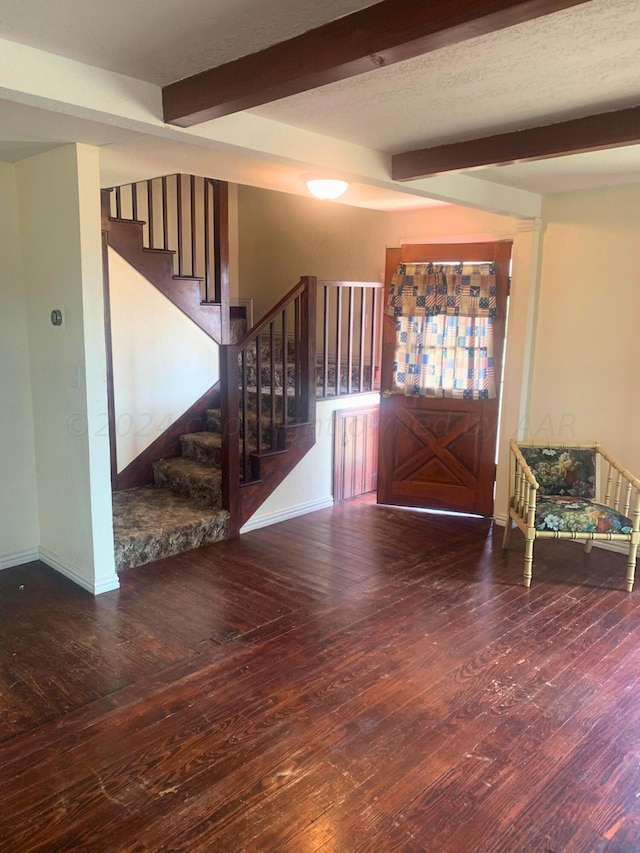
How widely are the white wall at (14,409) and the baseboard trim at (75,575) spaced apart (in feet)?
0.39

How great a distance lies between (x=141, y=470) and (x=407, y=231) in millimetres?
2976

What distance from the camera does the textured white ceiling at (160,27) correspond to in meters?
1.69

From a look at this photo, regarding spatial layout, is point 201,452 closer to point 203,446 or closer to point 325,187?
point 203,446

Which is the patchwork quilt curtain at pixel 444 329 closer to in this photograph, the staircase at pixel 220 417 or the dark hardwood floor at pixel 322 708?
the staircase at pixel 220 417

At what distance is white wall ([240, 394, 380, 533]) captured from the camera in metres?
4.73

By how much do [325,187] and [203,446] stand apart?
215 cm

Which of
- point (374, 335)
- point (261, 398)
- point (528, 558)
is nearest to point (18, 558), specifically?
point (261, 398)

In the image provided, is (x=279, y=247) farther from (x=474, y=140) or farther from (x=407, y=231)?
(x=474, y=140)

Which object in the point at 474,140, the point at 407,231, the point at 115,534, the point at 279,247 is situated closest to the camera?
the point at 474,140

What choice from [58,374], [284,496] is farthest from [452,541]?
[58,374]

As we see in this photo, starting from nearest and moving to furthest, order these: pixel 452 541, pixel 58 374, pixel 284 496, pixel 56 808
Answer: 1. pixel 56 808
2. pixel 58 374
3. pixel 452 541
4. pixel 284 496

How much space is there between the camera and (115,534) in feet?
12.6

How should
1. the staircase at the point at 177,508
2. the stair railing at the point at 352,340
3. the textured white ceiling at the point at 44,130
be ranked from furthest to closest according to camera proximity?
the stair railing at the point at 352,340
the staircase at the point at 177,508
the textured white ceiling at the point at 44,130

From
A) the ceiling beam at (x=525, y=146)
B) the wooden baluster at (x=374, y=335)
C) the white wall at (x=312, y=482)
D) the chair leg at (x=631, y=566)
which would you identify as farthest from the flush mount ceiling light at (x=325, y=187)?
the chair leg at (x=631, y=566)
